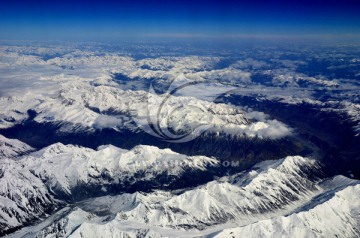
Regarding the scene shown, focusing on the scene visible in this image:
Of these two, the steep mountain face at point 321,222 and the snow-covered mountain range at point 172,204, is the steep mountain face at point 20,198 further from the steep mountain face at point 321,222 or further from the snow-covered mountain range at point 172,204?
the steep mountain face at point 321,222

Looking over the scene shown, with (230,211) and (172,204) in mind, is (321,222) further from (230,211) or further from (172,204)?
(172,204)

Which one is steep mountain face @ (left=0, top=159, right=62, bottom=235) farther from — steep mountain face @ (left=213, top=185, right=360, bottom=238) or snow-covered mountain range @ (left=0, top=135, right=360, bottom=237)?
steep mountain face @ (left=213, top=185, right=360, bottom=238)

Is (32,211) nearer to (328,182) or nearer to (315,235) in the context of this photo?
(315,235)

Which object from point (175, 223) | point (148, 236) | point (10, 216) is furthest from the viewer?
point (10, 216)

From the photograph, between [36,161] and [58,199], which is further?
[36,161]

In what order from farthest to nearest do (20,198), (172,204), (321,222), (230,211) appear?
(20,198) < (230,211) < (172,204) < (321,222)

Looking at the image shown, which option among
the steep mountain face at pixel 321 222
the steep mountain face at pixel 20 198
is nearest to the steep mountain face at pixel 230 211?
the steep mountain face at pixel 321 222

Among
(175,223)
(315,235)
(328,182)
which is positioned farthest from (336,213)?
(175,223)

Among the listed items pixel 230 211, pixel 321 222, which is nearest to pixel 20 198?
pixel 230 211
